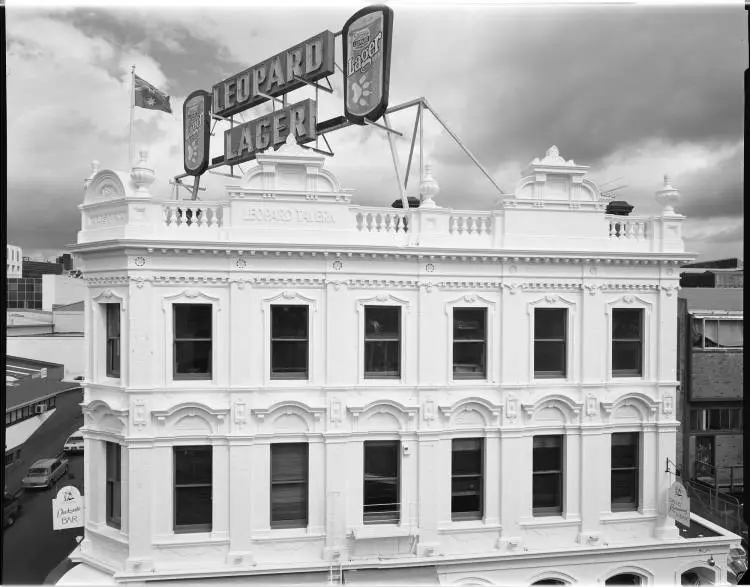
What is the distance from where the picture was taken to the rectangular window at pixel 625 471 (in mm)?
9461

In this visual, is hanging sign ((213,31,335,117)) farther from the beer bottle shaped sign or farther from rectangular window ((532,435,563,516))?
rectangular window ((532,435,563,516))

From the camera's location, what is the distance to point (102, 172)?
8578 millimetres

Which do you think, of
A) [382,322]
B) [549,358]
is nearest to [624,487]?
[549,358]

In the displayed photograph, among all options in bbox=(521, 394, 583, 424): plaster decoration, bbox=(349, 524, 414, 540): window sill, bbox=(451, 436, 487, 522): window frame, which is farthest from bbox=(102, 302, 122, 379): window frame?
bbox=(521, 394, 583, 424): plaster decoration

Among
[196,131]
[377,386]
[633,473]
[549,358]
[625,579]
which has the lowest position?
[625,579]

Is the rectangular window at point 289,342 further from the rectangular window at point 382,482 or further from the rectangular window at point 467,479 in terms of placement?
the rectangular window at point 467,479

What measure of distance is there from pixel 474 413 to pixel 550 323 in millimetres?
2031

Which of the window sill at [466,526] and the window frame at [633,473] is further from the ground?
the window frame at [633,473]

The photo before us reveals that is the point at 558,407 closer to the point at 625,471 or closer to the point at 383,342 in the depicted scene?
the point at 625,471

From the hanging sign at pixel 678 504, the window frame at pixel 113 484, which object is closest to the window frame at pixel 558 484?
the hanging sign at pixel 678 504

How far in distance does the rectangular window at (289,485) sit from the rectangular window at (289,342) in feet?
3.89

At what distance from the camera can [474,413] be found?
29.5 ft

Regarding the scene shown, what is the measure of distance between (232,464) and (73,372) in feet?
14.2

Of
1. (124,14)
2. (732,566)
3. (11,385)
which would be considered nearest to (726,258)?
(732,566)
